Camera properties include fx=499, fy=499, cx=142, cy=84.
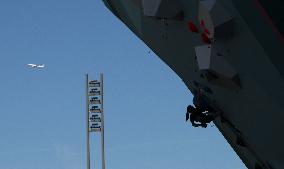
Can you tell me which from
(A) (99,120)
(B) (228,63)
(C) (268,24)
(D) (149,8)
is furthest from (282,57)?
(A) (99,120)

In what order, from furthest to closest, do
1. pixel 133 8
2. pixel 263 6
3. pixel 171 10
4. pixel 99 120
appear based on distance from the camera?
pixel 99 120 < pixel 133 8 < pixel 171 10 < pixel 263 6

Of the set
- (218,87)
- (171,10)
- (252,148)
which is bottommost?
(252,148)

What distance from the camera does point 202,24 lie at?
650 inches

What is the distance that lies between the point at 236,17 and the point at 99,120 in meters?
47.3

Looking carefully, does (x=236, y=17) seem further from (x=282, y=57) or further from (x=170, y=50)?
(x=170, y=50)

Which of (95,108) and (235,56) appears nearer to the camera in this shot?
(235,56)

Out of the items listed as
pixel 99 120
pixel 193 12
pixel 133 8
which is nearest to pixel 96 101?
pixel 99 120

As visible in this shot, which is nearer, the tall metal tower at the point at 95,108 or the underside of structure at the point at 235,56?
the underside of structure at the point at 235,56

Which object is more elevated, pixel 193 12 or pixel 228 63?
pixel 193 12

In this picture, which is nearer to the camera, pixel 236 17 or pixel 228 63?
pixel 236 17

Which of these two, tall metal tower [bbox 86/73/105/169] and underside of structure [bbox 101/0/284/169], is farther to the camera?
tall metal tower [bbox 86/73/105/169]

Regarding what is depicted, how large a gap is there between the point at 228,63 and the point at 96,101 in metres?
47.1

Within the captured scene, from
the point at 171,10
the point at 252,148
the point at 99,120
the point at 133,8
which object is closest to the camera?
the point at 171,10

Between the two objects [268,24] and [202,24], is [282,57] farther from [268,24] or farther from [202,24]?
[202,24]
